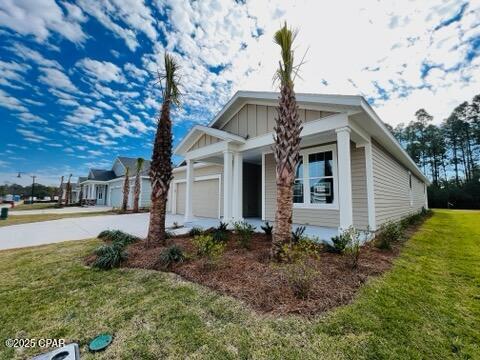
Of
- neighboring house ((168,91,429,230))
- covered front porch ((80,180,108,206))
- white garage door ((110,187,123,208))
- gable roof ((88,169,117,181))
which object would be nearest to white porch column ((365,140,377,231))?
neighboring house ((168,91,429,230))

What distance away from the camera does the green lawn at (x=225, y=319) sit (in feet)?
7.20

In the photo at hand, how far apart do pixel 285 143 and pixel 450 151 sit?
148ft

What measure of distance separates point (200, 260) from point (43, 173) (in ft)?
161

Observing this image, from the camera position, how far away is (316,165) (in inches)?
314

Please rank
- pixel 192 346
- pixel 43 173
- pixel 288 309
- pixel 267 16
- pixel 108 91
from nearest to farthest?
pixel 192 346 → pixel 288 309 → pixel 267 16 → pixel 108 91 → pixel 43 173

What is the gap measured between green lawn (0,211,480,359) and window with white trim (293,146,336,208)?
137 inches

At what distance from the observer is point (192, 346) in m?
2.25

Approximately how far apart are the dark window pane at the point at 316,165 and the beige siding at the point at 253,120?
1.79 meters

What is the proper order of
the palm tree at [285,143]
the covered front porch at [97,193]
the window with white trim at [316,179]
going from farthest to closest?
1. the covered front porch at [97,193]
2. the window with white trim at [316,179]
3. the palm tree at [285,143]

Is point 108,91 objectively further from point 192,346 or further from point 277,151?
point 192,346

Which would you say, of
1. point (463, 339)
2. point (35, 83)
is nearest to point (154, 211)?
point (463, 339)

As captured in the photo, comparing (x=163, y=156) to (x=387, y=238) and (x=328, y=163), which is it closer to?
(x=328, y=163)

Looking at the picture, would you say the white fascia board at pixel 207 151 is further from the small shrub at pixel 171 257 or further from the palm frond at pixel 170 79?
the small shrub at pixel 171 257

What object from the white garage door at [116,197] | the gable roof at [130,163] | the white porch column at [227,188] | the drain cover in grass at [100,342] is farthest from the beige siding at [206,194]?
the white garage door at [116,197]
